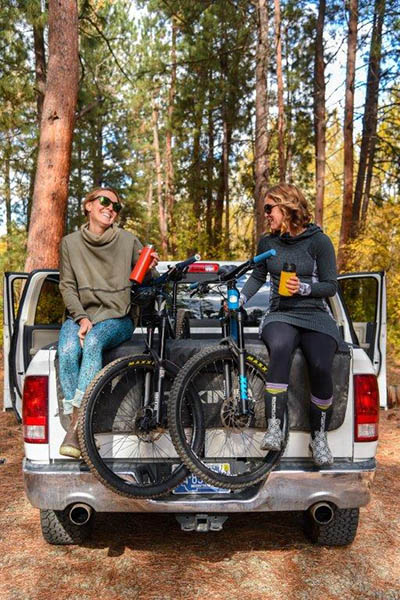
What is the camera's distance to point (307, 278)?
380cm

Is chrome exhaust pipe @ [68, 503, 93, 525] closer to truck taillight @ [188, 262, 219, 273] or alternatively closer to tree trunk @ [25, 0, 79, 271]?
truck taillight @ [188, 262, 219, 273]

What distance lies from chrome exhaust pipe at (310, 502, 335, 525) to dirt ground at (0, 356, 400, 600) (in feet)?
0.94

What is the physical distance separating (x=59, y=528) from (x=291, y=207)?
2.51 metres

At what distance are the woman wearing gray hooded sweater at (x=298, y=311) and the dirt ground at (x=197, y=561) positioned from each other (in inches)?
28.8

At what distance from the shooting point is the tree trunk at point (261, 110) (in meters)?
12.5

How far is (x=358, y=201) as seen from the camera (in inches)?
789

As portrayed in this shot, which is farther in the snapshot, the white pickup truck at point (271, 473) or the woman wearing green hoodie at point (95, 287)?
the woman wearing green hoodie at point (95, 287)

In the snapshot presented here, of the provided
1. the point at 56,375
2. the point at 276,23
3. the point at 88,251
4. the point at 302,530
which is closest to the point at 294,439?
the point at 302,530

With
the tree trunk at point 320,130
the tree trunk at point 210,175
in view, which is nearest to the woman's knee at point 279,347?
the tree trunk at point 320,130

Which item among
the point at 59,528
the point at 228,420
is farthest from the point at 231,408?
the point at 59,528

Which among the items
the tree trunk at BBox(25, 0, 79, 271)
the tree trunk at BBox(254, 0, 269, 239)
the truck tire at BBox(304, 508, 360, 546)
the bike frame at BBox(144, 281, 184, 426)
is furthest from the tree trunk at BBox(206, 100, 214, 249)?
the truck tire at BBox(304, 508, 360, 546)

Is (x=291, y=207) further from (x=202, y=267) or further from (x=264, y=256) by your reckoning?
(x=202, y=267)

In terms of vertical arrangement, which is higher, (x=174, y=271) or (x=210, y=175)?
→ (x=210, y=175)

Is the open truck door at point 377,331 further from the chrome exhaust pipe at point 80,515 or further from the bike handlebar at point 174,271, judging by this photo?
the chrome exhaust pipe at point 80,515
